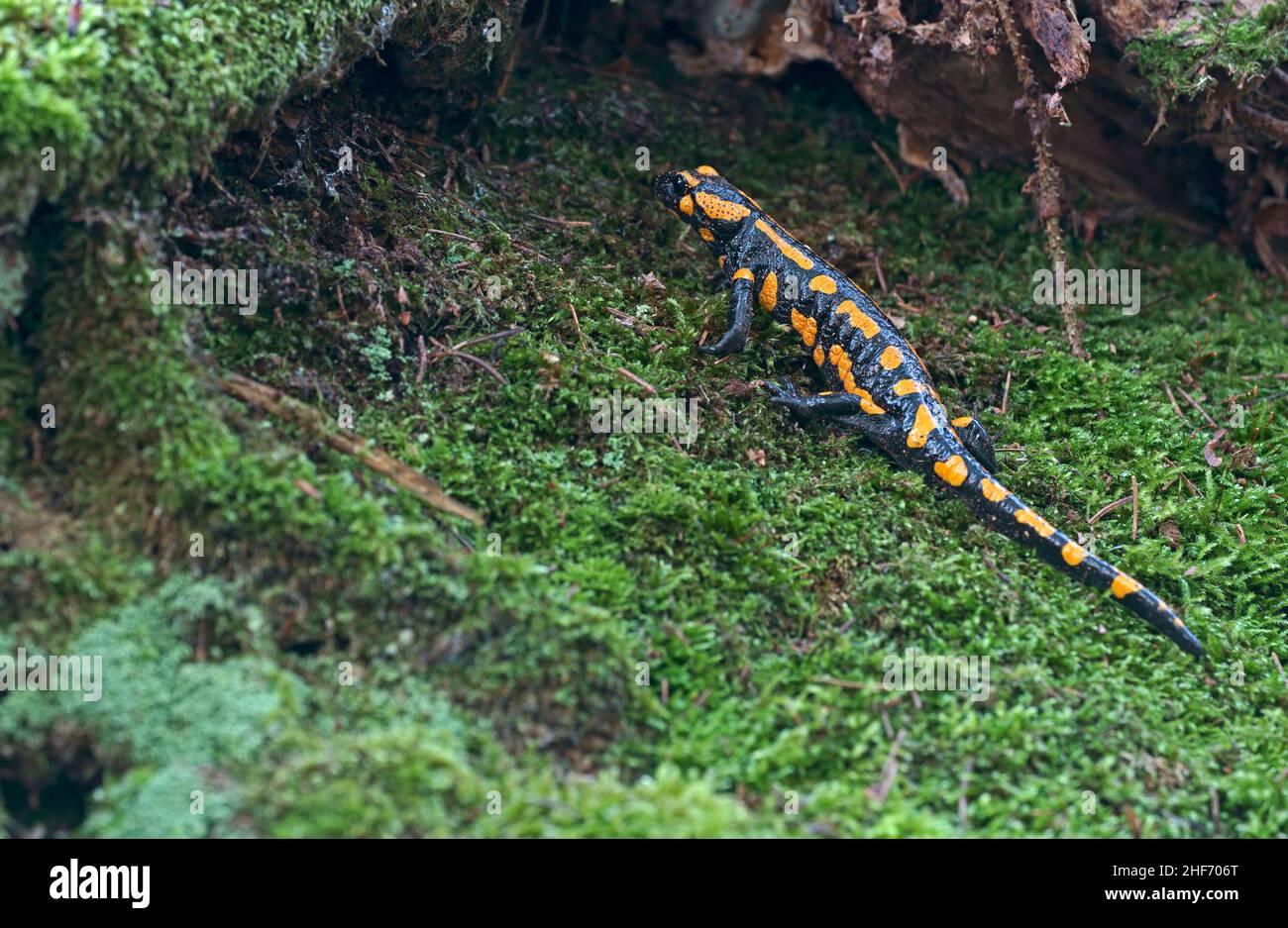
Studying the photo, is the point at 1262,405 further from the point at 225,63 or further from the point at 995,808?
the point at 225,63

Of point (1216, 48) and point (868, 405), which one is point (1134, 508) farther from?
point (1216, 48)

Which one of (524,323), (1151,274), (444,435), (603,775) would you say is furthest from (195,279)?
(1151,274)

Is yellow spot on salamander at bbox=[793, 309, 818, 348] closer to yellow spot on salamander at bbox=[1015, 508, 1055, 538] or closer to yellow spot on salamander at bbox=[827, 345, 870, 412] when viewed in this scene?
yellow spot on salamander at bbox=[827, 345, 870, 412]

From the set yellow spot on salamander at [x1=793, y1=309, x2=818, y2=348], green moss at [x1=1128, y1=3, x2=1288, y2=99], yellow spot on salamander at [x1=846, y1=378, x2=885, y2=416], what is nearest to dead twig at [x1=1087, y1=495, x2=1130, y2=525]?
yellow spot on salamander at [x1=846, y1=378, x2=885, y2=416]

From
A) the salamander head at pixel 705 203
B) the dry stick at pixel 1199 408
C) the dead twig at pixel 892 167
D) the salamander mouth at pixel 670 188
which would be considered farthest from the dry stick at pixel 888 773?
the dead twig at pixel 892 167

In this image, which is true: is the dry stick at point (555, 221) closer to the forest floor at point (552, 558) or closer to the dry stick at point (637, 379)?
the forest floor at point (552, 558)

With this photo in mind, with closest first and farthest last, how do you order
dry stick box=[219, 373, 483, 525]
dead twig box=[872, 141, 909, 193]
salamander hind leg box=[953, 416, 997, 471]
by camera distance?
dry stick box=[219, 373, 483, 525], salamander hind leg box=[953, 416, 997, 471], dead twig box=[872, 141, 909, 193]

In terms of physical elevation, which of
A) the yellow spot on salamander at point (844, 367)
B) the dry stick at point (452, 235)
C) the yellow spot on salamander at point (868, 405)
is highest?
the dry stick at point (452, 235)
